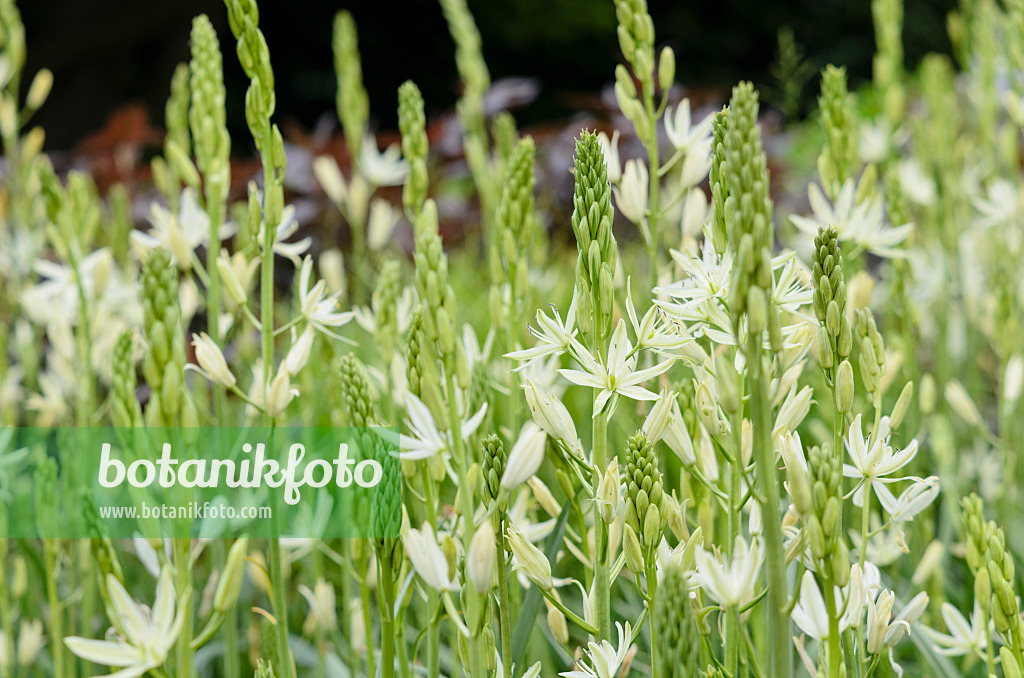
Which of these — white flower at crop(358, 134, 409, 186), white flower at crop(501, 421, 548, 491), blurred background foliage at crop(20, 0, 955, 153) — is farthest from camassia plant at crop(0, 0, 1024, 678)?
blurred background foliage at crop(20, 0, 955, 153)

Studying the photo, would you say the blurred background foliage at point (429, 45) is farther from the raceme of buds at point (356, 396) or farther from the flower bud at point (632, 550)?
the flower bud at point (632, 550)

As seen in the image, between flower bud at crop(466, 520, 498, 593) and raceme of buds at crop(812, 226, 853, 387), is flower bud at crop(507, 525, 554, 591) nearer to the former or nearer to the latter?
flower bud at crop(466, 520, 498, 593)

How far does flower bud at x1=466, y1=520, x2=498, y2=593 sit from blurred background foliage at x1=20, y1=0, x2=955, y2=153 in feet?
22.8

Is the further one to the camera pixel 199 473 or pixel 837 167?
pixel 837 167

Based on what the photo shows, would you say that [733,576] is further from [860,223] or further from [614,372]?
[860,223]

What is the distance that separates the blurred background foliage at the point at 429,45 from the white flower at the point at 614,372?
6772 mm

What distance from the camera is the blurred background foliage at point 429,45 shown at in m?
7.07

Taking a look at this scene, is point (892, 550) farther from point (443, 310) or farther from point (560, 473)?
point (443, 310)

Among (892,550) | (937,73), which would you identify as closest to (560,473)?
(892,550)

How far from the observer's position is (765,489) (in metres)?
0.62

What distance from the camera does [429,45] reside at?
919cm

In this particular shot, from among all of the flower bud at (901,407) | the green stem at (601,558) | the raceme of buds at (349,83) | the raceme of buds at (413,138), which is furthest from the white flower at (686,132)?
the raceme of buds at (349,83)

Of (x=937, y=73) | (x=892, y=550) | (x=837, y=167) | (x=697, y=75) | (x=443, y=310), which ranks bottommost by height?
(x=892, y=550)

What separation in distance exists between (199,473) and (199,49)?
0.61 meters
